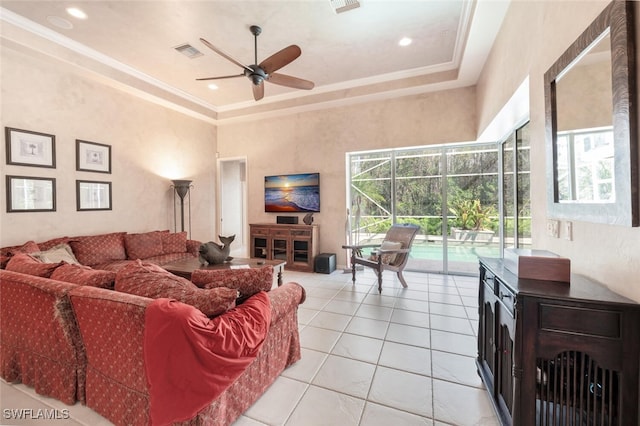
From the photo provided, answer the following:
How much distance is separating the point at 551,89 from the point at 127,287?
2.84m

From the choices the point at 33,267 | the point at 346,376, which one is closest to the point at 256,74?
the point at 33,267

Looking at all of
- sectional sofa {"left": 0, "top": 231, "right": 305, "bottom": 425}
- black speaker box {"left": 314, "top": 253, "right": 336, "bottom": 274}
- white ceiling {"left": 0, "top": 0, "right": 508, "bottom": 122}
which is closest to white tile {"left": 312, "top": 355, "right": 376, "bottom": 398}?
sectional sofa {"left": 0, "top": 231, "right": 305, "bottom": 425}

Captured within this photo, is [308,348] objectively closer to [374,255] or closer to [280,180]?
[374,255]

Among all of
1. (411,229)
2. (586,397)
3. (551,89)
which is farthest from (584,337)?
(411,229)

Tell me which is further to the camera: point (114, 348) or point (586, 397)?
point (114, 348)

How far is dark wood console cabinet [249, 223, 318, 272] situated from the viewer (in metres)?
5.14

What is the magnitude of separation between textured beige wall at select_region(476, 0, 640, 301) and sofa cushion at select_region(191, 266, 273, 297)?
174cm

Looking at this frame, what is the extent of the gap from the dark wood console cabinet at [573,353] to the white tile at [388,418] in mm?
549

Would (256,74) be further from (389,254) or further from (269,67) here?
(389,254)

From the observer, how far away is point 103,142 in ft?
13.7

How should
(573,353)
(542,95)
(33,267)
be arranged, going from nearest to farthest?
(573,353), (542,95), (33,267)

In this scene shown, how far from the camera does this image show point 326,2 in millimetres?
2826

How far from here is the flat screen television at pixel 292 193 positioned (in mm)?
5379

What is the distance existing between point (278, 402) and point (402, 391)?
84 centimetres
